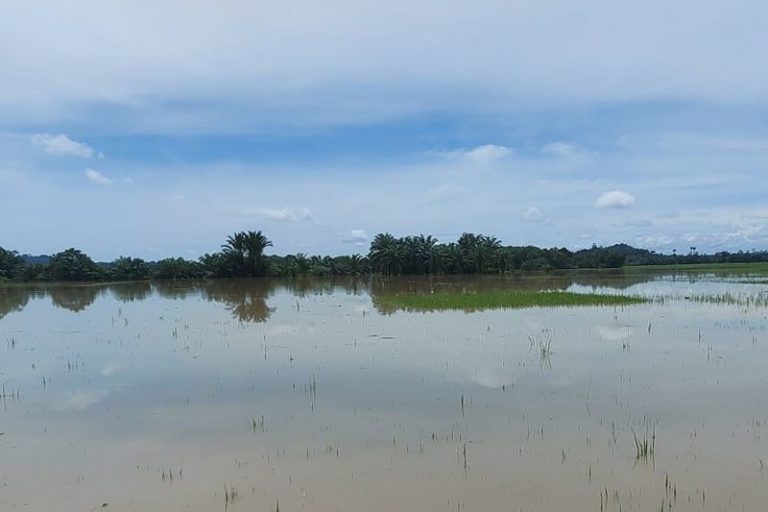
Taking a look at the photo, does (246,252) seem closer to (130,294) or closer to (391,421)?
(130,294)

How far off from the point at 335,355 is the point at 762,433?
251 inches

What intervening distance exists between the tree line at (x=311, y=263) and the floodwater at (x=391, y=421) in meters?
39.0

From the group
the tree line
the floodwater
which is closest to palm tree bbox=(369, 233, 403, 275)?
the tree line

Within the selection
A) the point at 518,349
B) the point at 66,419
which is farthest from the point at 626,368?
the point at 66,419

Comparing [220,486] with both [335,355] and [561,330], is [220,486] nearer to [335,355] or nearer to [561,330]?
[335,355]

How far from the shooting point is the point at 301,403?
703 cm

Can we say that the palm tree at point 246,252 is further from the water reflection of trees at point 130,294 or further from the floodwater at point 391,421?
the floodwater at point 391,421

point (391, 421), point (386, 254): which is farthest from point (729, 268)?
point (391, 421)

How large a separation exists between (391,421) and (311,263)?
52053 millimetres

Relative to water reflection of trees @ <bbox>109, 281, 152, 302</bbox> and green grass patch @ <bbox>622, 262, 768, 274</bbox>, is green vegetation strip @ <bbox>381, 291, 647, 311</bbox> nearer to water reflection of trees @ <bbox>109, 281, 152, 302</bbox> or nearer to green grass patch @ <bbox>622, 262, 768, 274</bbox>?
water reflection of trees @ <bbox>109, 281, 152, 302</bbox>

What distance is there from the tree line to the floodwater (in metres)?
39.0

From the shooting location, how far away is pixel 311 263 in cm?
5775

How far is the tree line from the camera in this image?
49.3 meters

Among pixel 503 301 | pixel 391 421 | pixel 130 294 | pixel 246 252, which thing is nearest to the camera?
pixel 391 421
